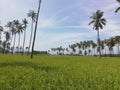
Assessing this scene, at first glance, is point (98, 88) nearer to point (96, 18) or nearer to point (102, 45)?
point (96, 18)

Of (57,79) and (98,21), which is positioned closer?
(57,79)

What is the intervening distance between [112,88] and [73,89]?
195 centimetres

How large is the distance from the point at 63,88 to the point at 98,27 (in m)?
82.2

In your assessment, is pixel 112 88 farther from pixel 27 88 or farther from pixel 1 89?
pixel 1 89

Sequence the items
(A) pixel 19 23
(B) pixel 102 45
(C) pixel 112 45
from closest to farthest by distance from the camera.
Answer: (A) pixel 19 23
(C) pixel 112 45
(B) pixel 102 45

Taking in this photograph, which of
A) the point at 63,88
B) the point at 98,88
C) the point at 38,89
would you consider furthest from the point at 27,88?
the point at 98,88

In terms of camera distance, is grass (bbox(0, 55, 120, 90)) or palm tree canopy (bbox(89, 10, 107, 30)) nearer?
grass (bbox(0, 55, 120, 90))

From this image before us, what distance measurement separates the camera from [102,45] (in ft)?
554

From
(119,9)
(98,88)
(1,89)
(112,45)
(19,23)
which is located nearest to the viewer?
(1,89)

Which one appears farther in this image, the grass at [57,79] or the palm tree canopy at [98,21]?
the palm tree canopy at [98,21]

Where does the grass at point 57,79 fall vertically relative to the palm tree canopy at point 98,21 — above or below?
below

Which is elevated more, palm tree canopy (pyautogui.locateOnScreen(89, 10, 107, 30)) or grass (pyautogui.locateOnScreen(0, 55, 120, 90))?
palm tree canopy (pyautogui.locateOnScreen(89, 10, 107, 30))

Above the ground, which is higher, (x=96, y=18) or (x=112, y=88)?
(x=96, y=18)

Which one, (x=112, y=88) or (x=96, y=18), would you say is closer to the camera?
(x=112, y=88)
